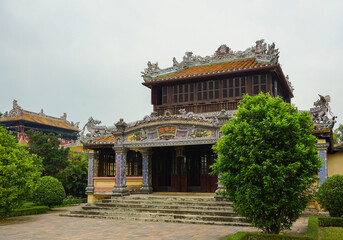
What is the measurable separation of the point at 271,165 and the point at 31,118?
137 feet

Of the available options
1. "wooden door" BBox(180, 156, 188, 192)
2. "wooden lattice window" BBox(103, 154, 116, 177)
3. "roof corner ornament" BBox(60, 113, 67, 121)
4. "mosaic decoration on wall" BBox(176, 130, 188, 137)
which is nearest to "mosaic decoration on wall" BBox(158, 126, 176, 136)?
"mosaic decoration on wall" BBox(176, 130, 188, 137)

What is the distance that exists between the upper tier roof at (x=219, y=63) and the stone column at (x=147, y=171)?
4.80m

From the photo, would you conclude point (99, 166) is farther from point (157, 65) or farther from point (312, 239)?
point (312, 239)

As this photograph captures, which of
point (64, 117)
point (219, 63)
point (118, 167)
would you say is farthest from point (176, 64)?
point (64, 117)

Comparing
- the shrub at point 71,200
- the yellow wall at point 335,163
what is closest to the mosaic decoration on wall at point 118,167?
the shrub at point 71,200

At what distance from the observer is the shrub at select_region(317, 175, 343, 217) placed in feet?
39.7

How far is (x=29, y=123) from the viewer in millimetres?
44812

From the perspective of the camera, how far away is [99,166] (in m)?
21.2

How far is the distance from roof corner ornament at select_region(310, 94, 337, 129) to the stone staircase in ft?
18.2

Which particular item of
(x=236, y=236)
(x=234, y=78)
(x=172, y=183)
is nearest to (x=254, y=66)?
(x=234, y=78)

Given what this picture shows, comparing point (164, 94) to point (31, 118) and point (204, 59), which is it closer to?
point (204, 59)

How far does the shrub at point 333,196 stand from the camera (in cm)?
1211

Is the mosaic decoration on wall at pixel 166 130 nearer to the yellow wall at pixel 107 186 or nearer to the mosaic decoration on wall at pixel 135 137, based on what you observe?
the mosaic decoration on wall at pixel 135 137

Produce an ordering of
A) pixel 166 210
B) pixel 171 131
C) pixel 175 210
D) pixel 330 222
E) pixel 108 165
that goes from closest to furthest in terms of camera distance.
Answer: pixel 330 222 → pixel 175 210 → pixel 166 210 → pixel 171 131 → pixel 108 165
